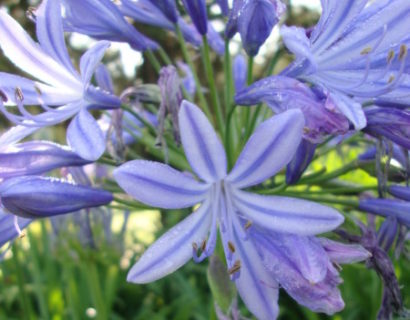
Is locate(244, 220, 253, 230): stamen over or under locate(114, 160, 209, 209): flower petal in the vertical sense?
under

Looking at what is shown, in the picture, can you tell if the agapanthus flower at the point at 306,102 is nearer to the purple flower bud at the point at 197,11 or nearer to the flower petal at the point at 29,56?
the purple flower bud at the point at 197,11

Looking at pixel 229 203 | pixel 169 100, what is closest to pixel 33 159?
pixel 169 100

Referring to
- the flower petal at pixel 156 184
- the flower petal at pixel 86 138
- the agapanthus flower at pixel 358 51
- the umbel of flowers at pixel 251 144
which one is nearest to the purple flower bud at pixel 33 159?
the umbel of flowers at pixel 251 144

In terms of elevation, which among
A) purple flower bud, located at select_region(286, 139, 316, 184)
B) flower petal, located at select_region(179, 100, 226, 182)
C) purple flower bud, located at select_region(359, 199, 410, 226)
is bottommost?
purple flower bud, located at select_region(359, 199, 410, 226)

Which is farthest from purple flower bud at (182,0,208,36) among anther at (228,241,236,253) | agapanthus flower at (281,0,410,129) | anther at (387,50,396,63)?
anther at (228,241,236,253)

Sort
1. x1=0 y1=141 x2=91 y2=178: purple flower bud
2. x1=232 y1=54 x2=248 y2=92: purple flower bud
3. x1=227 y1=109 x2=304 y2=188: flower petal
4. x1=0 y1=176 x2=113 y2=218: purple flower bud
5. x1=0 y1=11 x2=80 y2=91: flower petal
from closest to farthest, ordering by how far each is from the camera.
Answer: x1=227 y1=109 x2=304 y2=188: flower petal
x1=0 y1=176 x2=113 y2=218: purple flower bud
x1=0 y1=141 x2=91 y2=178: purple flower bud
x1=0 y1=11 x2=80 y2=91: flower petal
x1=232 y1=54 x2=248 y2=92: purple flower bud

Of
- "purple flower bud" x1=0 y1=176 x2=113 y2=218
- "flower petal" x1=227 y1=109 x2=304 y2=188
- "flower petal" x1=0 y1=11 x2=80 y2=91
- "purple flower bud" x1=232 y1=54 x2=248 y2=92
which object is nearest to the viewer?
"flower petal" x1=227 y1=109 x2=304 y2=188

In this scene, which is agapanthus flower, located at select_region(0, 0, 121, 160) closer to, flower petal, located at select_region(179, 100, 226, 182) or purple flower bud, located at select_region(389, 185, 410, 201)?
flower petal, located at select_region(179, 100, 226, 182)
